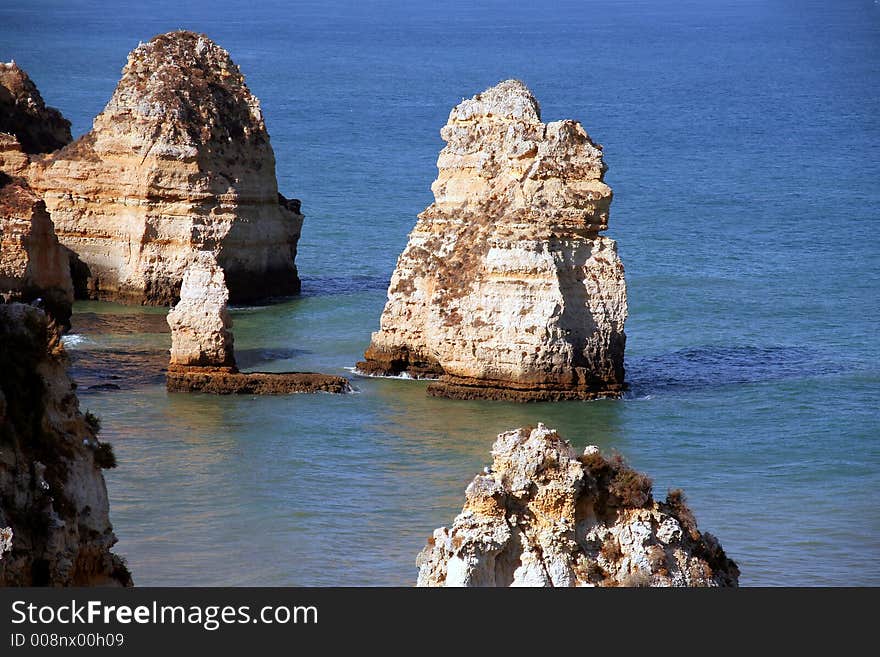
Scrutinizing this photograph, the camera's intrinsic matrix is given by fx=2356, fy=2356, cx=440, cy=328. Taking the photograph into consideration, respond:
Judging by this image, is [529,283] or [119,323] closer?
[529,283]

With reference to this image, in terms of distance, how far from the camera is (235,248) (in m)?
63.2

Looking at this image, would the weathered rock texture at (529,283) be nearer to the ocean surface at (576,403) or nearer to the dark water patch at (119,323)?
the ocean surface at (576,403)

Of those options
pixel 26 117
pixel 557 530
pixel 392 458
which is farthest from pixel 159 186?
pixel 557 530

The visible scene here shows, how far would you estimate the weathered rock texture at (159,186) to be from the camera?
203 ft

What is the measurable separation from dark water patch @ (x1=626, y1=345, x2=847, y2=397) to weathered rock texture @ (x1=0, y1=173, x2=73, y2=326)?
13.0 m

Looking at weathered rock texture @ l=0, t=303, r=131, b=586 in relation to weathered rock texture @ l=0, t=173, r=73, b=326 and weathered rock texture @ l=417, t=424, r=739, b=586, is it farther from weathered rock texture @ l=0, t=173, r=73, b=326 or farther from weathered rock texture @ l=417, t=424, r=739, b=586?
weathered rock texture @ l=0, t=173, r=73, b=326

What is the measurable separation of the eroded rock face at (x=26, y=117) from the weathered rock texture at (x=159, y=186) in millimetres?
4944

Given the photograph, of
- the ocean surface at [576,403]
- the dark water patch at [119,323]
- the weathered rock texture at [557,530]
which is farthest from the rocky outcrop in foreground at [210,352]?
the weathered rock texture at [557,530]

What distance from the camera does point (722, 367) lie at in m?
54.7

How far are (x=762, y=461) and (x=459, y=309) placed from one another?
6.75 meters

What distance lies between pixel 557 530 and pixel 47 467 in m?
4.61

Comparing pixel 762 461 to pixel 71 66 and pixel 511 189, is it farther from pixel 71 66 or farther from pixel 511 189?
pixel 71 66

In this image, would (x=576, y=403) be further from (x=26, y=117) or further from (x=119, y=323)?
(x=26, y=117)

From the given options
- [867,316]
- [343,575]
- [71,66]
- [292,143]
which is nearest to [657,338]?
[867,316]
